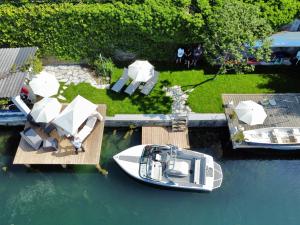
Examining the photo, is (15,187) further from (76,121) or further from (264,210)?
(264,210)

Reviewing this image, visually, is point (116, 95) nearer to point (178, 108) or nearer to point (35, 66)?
point (178, 108)

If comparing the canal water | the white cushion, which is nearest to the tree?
the canal water

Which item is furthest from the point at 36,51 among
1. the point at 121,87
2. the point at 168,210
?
the point at 168,210

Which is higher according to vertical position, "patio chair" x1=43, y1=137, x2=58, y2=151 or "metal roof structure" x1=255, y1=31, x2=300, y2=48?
"metal roof structure" x1=255, y1=31, x2=300, y2=48

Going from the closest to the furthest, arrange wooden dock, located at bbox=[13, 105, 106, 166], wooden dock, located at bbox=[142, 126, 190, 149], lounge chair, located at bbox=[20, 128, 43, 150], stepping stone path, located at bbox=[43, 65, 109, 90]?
wooden dock, located at bbox=[13, 105, 106, 166], lounge chair, located at bbox=[20, 128, 43, 150], wooden dock, located at bbox=[142, 126, 190, 149], stepping stone path, located at bbox=[43, 65, 109, 90]

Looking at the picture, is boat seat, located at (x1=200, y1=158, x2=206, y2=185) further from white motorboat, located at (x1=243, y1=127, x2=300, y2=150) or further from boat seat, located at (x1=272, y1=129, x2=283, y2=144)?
boat seat, located at (x1=272, y1=129, x2=283, y2=144)

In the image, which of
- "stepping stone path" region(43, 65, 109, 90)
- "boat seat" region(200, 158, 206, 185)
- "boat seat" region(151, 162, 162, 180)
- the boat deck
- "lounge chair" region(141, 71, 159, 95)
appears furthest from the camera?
"stepping stone path" region(43, 65, 109, 90)

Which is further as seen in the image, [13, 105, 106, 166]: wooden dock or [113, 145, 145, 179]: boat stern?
[13, 105, 106, 166]: wooden dock
